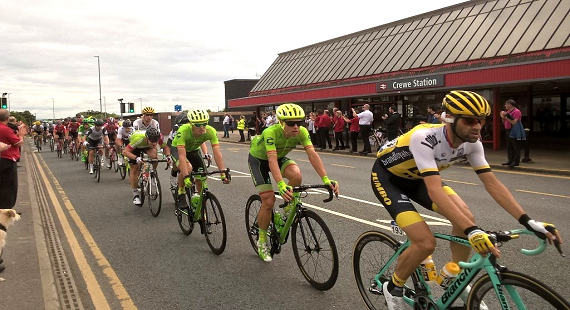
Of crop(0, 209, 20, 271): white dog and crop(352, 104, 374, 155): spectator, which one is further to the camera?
crop(352, 104, 374, 155): spectator

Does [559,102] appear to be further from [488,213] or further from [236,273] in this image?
[236,273]

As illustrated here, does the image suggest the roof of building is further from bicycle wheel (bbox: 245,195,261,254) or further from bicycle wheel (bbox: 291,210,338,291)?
bicycle wheel (bbox: 291,210,338,291)

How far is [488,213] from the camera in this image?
26.7 ft

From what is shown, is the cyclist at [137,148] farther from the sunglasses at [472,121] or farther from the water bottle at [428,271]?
the sunglasses at [472,121]

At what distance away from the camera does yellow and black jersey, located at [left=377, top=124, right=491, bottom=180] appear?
339 cm

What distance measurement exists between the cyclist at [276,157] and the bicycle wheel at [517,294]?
6.40 ft

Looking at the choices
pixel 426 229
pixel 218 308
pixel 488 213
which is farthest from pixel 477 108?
pixel 488 213

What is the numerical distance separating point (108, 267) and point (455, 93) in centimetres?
447

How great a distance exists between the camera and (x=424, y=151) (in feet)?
11.2

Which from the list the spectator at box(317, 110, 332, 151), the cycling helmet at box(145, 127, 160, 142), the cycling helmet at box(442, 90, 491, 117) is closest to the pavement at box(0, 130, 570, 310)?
the cycling helmet at box(145, 127, 160, 142)

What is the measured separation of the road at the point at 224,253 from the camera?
4707 mm

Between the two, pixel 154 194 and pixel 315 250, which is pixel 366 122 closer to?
pixel 154 194

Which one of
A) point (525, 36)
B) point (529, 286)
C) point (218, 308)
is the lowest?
point (218, 308)

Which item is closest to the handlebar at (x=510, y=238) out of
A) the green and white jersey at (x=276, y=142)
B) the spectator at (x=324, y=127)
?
the green and white jersey at (x=276, y=142)
